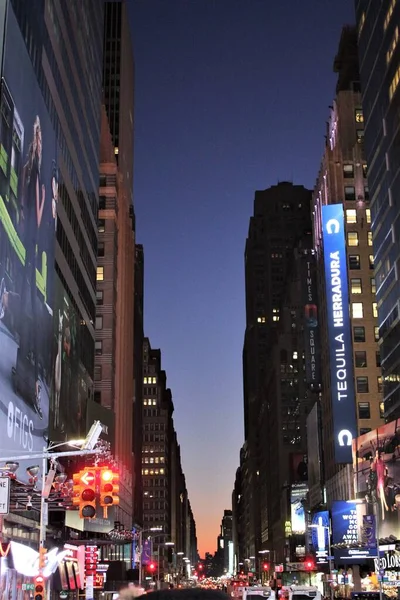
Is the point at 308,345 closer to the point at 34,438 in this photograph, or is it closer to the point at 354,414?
the point at 354,414

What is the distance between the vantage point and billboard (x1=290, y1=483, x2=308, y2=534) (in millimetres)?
154000

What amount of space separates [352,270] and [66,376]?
54813 mm

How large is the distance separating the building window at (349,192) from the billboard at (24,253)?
2665 inches

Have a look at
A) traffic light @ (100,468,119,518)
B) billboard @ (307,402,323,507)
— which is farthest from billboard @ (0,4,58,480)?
billboard @ (307,402,323,507)

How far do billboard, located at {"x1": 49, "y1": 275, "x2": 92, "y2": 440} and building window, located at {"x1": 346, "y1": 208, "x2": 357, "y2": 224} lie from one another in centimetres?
5087

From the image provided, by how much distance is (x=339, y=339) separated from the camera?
108688 mm

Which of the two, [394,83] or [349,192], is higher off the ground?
[349,192]

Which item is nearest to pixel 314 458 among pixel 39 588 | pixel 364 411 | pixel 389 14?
pixel 364 411

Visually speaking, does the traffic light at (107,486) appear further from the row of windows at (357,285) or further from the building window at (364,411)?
the row of windows at (357,285)

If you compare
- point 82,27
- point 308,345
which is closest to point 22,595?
point 82,27

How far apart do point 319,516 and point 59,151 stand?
231 feet

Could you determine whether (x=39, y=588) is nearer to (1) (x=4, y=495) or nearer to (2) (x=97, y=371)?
(1) (x=4, y=495)

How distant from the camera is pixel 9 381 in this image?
1811 inches

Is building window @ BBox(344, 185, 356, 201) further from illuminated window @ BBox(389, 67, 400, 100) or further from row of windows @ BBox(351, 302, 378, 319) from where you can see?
illuminated window @ BBox(389, 67, 400, 100)
